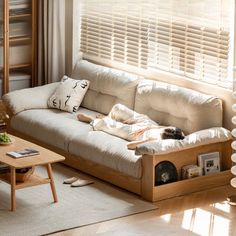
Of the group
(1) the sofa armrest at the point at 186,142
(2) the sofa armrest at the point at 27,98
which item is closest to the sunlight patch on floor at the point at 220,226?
(1) the sofa armrest at the point at 186,142

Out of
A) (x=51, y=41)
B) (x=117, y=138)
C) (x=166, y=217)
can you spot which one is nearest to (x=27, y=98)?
(x=51, y=41)

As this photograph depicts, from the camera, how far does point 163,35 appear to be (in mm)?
7602

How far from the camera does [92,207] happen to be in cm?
634

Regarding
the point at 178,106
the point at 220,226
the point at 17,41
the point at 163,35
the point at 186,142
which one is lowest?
the point at 220,226

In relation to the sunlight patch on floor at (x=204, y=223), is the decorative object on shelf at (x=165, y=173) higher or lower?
higher

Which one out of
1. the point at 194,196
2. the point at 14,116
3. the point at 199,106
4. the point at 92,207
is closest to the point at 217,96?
the point at 199,106

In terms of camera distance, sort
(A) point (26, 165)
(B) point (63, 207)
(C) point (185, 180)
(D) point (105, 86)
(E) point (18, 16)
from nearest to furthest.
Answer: (A) point (26, 165) → (B) point (63, 207) → (C) point (185, 180) → (D) point (105, 86) → (E) point (18, 16)

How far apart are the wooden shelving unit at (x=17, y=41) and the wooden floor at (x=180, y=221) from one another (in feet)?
9.63

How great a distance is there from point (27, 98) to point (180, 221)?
8.62 feet

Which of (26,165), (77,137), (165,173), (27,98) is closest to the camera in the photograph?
(26,165)

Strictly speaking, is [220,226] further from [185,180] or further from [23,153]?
[23,153]

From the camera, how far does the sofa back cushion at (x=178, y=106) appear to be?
6.88 m

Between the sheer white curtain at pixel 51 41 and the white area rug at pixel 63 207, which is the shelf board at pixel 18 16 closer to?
the sheer white curtain at pixel 51 41

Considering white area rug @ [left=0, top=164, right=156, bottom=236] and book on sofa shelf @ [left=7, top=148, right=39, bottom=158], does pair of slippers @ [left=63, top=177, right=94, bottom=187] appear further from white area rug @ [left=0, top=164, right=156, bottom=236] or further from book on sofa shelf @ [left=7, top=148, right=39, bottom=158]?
book on sofa shelf @ [left=7, top=148, right=39, bottom=158]
